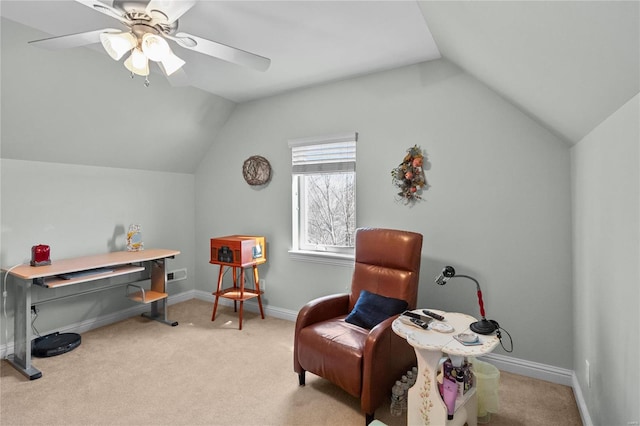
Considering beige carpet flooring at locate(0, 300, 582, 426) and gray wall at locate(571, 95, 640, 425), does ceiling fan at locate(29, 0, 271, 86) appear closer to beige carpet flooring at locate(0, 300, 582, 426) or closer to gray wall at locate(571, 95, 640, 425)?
gray wall at locate(571, 95, 640, 425)

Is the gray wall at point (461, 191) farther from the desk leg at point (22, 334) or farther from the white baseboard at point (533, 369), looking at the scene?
the desk leg at point (22, 334)

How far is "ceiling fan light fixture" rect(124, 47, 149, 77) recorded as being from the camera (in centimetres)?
183

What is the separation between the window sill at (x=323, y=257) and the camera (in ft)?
11.2

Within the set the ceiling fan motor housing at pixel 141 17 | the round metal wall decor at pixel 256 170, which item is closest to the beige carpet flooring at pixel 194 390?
the round metal wall decor at pixel 256 170

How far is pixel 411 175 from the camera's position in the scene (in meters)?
2.97

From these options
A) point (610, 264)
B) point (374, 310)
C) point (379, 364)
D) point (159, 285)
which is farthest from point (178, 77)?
point (610, 264)

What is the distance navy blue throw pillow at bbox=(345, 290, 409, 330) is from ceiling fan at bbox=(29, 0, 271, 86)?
183 cm

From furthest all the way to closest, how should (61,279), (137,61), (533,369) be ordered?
(61,279) → (533,369) → (137,61)

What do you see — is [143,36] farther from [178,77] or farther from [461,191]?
[461,191]

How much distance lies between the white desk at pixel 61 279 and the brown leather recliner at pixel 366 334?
1.93 meters

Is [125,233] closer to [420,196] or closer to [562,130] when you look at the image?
[420,196]

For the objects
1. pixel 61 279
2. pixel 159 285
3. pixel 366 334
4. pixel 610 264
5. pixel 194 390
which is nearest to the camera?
pixel 610 264

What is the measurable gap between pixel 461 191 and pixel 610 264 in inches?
53.7

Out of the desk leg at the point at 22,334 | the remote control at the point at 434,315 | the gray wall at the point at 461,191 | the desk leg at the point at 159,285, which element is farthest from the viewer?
the desk leg at the point at 159,285
